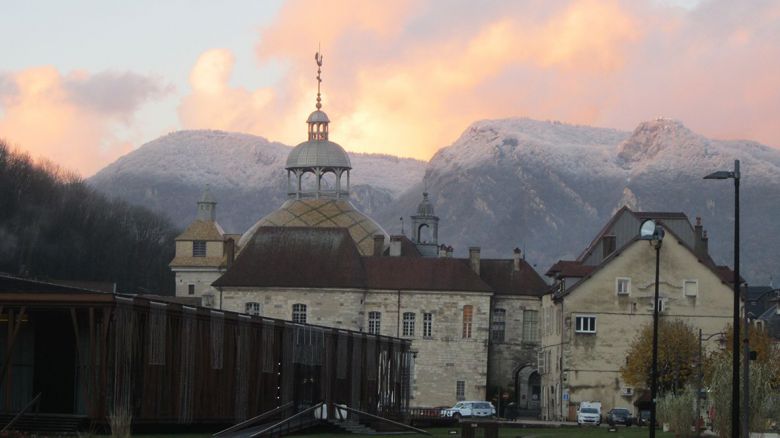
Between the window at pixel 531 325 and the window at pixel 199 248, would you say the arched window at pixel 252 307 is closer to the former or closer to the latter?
the window at pixel 531 325

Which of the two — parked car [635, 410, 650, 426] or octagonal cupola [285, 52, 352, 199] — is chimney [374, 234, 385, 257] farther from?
parked car [635, 410, 650, 426]

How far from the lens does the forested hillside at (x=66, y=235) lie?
12712 centimetres

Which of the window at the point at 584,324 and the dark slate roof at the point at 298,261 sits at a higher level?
the dark slate roof at the point at 298,261

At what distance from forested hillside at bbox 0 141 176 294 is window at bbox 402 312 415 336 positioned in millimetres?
25814

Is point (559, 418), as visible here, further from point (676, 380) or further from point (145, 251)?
point (145, 251)

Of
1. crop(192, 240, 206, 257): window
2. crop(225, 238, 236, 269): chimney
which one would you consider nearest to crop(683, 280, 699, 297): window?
→ crop(225, 238, 236, 269): chimney

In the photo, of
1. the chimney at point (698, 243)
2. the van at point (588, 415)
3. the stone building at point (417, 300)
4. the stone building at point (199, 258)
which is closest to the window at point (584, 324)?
the van at point (588, 415)

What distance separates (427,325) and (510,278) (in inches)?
286

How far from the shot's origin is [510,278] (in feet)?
373

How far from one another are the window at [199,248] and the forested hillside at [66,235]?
706 cm

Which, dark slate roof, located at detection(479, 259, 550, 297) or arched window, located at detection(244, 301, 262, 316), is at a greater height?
dark slate roof, located at detection(479, 259, 550, 297)

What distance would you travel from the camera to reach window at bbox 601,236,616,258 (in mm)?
99875

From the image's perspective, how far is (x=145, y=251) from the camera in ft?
503

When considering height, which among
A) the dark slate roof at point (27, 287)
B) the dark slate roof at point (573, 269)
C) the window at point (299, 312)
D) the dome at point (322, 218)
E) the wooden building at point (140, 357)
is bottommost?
the wooden building at point (140, 357)
